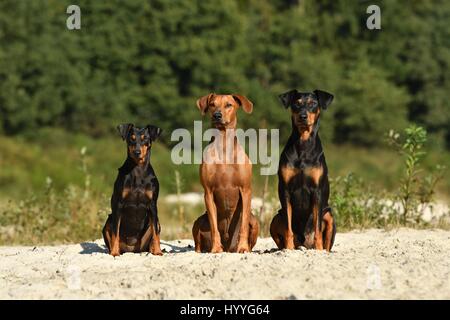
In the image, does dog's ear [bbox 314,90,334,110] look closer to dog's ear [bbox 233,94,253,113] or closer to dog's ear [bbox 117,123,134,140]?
dog's ear [bbox 233,94,253,113]

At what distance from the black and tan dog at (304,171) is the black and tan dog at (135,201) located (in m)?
1.28

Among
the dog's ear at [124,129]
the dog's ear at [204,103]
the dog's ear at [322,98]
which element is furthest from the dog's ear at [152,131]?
the dog's ear at [322,98]

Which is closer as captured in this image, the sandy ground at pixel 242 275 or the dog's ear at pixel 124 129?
the sandy ground at pixel 242 275

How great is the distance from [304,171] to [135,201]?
168 centimetres

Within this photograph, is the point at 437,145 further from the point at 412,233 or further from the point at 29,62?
the point at 412,233

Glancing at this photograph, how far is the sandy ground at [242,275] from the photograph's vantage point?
23.0 feet

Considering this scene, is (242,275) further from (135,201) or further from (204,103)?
(204,103)

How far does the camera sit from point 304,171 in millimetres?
8727

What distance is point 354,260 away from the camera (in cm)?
788

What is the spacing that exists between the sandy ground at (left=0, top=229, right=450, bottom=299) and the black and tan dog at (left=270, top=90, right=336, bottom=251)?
51cm

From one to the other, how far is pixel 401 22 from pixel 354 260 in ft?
100

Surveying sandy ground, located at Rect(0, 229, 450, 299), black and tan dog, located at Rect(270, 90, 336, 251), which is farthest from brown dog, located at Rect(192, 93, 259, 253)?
sandy ground, located at Rect(0, 229, 450, 299)

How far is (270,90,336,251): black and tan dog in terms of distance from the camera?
8.73 metres

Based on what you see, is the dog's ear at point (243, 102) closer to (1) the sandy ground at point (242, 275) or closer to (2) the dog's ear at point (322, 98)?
(2) the dog's ear at point (322, 98)
